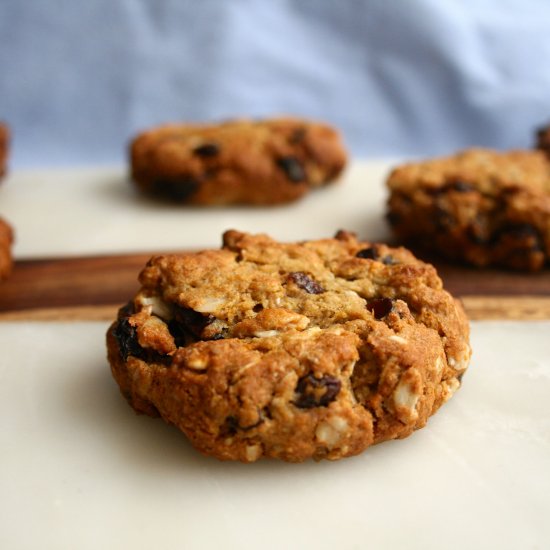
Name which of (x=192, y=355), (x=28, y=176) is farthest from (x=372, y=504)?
(x=28, y=176)

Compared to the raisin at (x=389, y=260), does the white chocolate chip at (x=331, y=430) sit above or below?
below

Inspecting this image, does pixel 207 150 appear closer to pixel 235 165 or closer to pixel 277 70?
pixel 235 165

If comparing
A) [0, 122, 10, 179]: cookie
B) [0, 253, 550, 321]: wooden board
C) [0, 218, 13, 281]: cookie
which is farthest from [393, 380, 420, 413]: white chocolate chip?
[0, 122, 10, 179]: cookie

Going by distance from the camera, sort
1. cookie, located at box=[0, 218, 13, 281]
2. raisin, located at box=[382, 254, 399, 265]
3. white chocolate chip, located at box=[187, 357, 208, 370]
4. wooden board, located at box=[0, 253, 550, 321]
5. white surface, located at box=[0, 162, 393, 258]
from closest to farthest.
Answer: white chocolate chip, located at box=[187, 357, 208, 370] < raisin, located at box=[382, 254, 399, 265] < wooden board, located at box=[0, 253, 550, 321] < cookie, located at box=[0, 218, 13, 281] < white surface, located at box=[0, 162, 393, 258]

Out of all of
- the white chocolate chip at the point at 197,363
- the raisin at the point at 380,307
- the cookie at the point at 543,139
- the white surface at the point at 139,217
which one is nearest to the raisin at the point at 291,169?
the white surface at the point at 139,217

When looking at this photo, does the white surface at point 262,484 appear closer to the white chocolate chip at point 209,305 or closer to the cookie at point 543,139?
the white chocolate chip at point 209,305

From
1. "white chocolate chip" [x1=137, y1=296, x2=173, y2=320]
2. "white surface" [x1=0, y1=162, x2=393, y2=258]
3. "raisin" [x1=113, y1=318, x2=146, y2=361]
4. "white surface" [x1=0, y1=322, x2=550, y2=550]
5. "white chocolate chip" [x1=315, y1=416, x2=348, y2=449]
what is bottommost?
"white surface" [x1=0, y1=322, x2=550, y2=550]

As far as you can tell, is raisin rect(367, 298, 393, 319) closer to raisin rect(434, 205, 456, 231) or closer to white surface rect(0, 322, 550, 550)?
white surface rect(0, 322, 550, 550)
